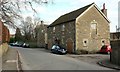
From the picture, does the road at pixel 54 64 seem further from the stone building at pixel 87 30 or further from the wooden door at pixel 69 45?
the wooden door at pixel 69 45

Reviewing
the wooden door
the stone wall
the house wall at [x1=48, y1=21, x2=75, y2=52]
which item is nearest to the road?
the stone wall

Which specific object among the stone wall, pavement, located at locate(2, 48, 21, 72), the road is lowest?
the road

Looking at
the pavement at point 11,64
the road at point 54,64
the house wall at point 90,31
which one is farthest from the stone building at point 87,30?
the pavement at point 11,64

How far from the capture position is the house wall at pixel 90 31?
150 feet

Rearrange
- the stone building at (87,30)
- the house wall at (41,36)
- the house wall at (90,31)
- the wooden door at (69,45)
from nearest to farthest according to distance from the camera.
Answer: the stone building at (87,30)
the house wall at (90,31)
the wooden door at (69,45)
the house wall at (41,36)

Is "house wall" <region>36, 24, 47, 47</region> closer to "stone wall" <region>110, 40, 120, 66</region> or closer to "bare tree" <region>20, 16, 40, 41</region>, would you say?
"bare tree" <region>20, 16, 40, 41</region>

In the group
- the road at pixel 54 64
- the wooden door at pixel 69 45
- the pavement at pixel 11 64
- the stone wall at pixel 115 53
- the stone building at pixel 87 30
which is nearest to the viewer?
the pavement at pixel 11 64

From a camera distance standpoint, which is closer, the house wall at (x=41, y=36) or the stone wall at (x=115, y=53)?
the stone wall at (x=115, y=53)

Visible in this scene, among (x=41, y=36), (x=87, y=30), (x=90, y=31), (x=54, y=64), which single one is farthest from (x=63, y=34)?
(x=41, y=36)

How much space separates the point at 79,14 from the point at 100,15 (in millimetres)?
4241

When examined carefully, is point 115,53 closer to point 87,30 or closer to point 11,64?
point 11,64

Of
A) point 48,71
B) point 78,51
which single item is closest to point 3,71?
point 48,71

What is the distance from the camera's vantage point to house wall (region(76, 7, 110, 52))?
45.7 metres

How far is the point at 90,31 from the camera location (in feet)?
154
